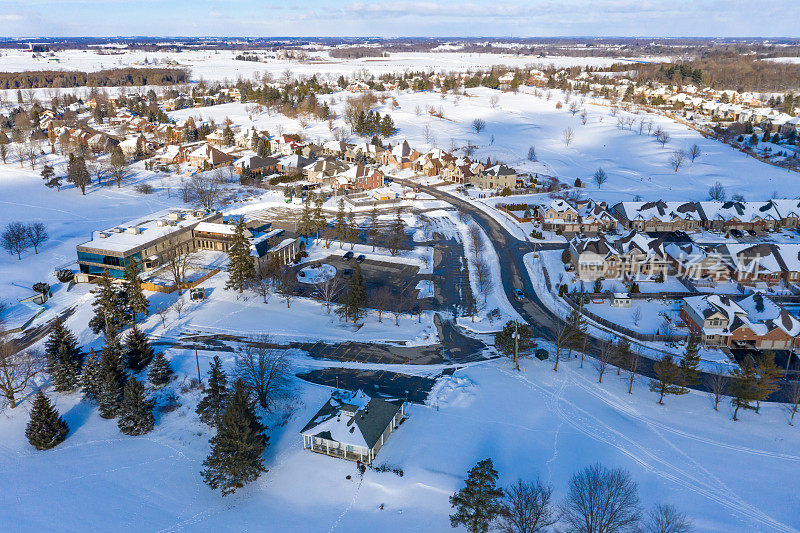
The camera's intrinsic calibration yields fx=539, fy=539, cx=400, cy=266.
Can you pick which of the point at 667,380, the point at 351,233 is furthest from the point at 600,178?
the point at 667,380

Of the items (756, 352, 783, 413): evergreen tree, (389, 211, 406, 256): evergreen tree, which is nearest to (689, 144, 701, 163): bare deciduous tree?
(389, 211, 406, 256): evergreen tree

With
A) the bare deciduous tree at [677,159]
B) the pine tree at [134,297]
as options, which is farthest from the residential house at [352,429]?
the bare deciduous tree at [677,159]

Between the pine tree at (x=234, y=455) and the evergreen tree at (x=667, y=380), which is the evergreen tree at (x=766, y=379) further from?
the pine tree at (x=234, y=455)

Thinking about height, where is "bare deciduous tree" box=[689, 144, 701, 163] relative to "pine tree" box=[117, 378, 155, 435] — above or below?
above

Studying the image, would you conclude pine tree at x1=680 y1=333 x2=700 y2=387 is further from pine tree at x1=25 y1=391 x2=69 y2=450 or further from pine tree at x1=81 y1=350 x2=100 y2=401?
pine tree at x1=25 y1=391 x2=69 y2=450

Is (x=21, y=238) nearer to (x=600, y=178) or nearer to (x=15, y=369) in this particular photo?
(x=15, y=369)

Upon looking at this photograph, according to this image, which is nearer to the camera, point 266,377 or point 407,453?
point 407,453

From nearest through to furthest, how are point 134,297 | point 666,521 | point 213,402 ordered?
1. point 666,521
2. point 213,402
3. point 134,297
